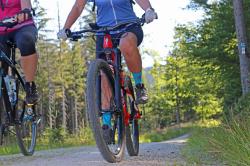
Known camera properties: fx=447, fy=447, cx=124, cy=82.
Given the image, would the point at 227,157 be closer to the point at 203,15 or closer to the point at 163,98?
the point at 203,15

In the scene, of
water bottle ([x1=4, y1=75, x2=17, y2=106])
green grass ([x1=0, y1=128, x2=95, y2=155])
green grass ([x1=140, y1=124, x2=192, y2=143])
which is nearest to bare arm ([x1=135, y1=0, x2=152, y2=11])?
water bottle ([x1=4, y1=75, x2=17, y2=106])

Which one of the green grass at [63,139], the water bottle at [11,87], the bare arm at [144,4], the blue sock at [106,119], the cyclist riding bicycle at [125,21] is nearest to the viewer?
Answer: the blue sock at [106,119]

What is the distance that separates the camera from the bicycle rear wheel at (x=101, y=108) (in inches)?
150

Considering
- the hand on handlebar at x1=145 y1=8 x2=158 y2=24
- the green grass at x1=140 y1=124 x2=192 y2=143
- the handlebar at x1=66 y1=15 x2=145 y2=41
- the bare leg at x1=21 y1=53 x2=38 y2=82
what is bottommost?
the green grass at x1=140 y1=124 x2=192 y2=143

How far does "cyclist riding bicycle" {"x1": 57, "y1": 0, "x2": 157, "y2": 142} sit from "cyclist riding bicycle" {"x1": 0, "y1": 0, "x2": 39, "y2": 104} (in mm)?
651

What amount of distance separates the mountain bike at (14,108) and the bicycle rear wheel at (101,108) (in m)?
1.23

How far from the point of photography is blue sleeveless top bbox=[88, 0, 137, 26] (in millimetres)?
4578

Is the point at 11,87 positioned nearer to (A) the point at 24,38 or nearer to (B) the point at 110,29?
(A) the point at 24,38

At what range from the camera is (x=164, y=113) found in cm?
6969

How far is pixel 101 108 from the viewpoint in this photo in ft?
13.3

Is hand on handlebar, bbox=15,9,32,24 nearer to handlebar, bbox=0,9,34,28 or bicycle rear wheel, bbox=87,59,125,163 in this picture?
handlebar, bbox=0,9,34,28

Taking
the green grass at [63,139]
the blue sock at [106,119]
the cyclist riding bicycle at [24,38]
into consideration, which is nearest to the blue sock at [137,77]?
the blue sock at [106,119]

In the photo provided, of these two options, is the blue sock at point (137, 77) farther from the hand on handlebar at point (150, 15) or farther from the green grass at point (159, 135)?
the green grass at point (159, 135)

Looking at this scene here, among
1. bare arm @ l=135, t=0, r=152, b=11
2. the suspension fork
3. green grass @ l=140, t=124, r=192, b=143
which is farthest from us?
green grass @ l=140, t=124, r=192, b=143
